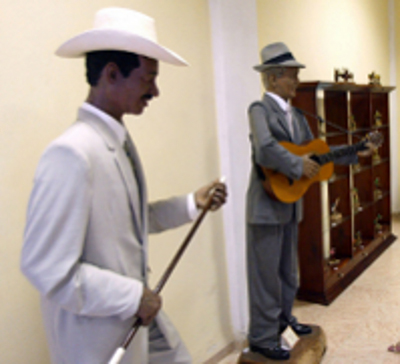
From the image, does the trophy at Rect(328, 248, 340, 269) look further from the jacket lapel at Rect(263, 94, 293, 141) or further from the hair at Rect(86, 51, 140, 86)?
the hair at Rect(86, 51, 140, 86)

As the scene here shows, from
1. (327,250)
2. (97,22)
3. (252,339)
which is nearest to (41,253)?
(97,22)

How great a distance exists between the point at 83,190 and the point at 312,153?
65.2 inches

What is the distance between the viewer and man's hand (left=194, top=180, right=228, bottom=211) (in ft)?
4.56

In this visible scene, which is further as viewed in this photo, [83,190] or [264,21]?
[264,21]

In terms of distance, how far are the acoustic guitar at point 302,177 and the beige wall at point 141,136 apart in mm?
430

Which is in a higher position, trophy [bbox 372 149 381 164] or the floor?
trophy [bbox 372 149 381 164]

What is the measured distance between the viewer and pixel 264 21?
320 centimetres

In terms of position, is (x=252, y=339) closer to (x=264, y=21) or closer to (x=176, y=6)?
(x=176, y=6)

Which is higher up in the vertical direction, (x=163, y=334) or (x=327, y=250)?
(x=163, y=334)

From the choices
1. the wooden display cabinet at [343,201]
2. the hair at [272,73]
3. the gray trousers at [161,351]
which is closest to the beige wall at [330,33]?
the wooden display cabinet at [343,201]

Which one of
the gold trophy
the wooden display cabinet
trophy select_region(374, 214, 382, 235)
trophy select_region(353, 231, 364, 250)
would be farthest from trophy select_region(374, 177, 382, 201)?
trophy select_region(353, 231, 364, 250)

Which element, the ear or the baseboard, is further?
the baseboard

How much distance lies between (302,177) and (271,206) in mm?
273

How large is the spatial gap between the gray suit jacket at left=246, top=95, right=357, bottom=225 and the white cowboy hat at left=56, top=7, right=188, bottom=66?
Answer: 102 centimetres
